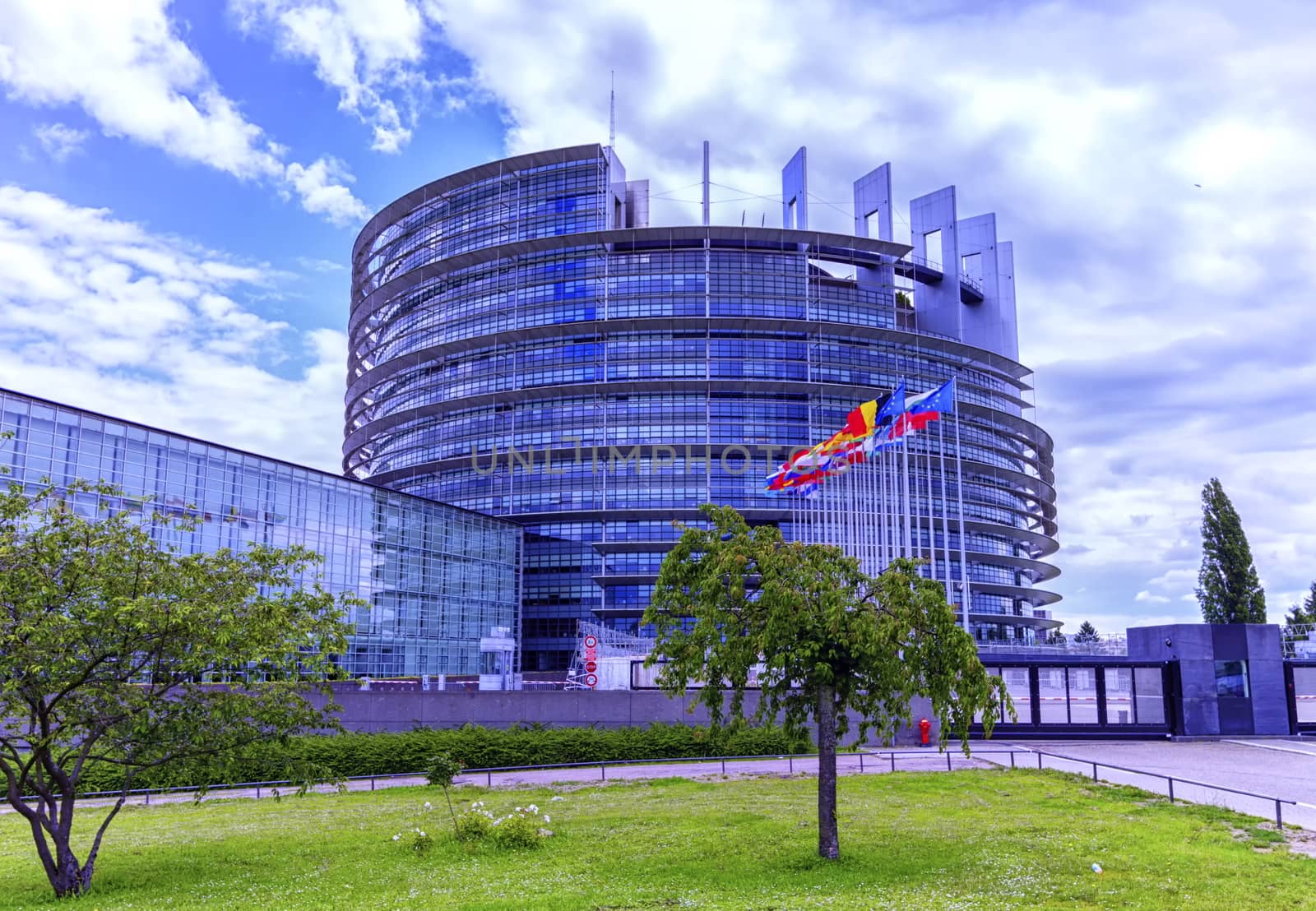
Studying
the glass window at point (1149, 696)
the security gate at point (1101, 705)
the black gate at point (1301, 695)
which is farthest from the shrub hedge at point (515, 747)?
the black gate at point (1301, 695)

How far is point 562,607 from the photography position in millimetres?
99938

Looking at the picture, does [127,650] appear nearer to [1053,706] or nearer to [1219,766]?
[1219,766]

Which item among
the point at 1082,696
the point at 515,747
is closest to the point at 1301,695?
the point at 1082,696

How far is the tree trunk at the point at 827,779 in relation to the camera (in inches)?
818

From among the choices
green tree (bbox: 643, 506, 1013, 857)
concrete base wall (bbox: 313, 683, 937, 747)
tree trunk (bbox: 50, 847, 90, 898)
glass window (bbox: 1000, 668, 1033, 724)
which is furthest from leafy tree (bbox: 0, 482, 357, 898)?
glass window (bbox: 1000, 668, 1033, 724)

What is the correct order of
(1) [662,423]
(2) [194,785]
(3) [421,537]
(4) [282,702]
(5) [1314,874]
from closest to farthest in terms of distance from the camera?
(5) [1314,874] < (4) [282,702] < (2) [194,785] < (3) [421,537] < (1) [662,423]

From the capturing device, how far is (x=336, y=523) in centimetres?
7088

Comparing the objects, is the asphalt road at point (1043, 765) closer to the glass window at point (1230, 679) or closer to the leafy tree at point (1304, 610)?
the glass window at point (1230, 679)

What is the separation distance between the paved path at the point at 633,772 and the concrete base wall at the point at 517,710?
17.3ft

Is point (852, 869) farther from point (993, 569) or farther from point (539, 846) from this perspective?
point (993, 569)

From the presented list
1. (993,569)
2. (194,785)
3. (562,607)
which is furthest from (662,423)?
(194,785)

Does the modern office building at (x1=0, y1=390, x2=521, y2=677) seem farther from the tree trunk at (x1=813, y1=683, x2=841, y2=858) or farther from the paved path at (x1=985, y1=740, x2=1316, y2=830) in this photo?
the paved path at (x1=985, y1=740, x2=1316, y2=830)

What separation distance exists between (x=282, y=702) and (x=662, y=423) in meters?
78.6

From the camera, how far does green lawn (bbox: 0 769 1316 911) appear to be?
17.7m
